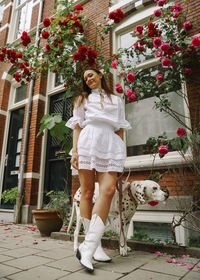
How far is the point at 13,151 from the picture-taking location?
696 cm

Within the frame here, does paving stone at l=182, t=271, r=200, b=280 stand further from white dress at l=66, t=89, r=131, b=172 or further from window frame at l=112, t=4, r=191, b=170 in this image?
window frame at l=112, t=4, r=191, b=170

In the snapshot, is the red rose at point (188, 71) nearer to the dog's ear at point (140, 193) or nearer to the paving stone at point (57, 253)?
the dog's ear at point (140, 193)

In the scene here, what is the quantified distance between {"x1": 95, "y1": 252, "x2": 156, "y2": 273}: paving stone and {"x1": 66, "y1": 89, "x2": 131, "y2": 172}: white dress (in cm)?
87

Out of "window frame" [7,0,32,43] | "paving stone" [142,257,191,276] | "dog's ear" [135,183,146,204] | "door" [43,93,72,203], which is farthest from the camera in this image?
"window frame" [7,0,32,43]

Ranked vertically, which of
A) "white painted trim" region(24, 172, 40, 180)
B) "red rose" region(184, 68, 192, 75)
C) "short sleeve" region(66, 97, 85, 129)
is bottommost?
"white painted trim" region(24, 172, 40, 180)

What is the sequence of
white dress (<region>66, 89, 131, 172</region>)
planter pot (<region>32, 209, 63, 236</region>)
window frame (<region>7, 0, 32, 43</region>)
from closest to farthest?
white dress (<region>66, 89, 131, 172</region>)
planter pot (<region>32, 209, 63, 236</region>)
window frame (<region>7, 0, 32, 43</region>)

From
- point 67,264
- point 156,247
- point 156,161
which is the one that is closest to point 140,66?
point 156,161

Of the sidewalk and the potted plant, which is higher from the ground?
the potted plant

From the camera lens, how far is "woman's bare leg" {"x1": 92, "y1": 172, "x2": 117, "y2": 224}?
191 cm


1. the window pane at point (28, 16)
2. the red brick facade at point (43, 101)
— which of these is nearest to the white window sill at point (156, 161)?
the red brick facade at point (43, 101)

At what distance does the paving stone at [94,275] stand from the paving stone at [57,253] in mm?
584

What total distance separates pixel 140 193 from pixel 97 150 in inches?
31.2

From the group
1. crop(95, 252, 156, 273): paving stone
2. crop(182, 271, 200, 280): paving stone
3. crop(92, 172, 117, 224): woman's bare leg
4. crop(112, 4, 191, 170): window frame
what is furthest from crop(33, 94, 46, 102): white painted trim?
crop(182, 271, 200, 280): paving stone

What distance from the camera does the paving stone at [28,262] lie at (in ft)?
6.46
